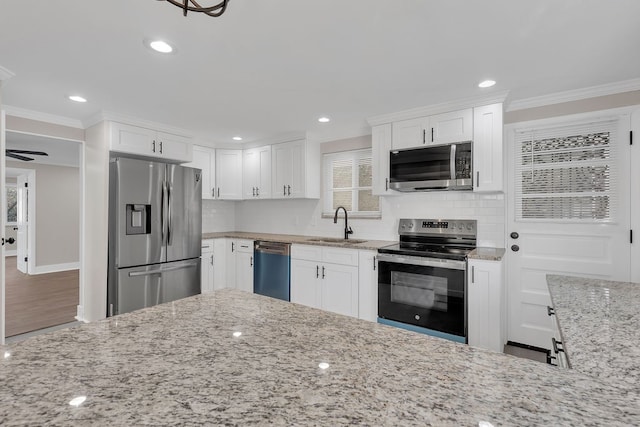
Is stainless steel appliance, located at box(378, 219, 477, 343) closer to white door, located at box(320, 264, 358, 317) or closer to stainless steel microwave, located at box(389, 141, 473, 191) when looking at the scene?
white door, located at box(320, 264, 358, 317)

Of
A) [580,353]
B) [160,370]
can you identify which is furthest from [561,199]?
[160,370]

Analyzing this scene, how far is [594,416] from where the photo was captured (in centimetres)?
55

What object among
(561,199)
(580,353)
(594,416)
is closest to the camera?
(594,416)

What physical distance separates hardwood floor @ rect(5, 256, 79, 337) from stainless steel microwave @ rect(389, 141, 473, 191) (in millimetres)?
4194

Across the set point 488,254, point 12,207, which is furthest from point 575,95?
point 12,207

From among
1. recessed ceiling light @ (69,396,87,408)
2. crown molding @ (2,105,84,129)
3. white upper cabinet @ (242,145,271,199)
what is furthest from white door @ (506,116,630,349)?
crown molding @ (2,105,84,129)

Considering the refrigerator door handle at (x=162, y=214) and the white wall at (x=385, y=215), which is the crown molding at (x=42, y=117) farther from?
the white wall at (x=385, y=215)

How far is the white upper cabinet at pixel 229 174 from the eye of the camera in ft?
15.6

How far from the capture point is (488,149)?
282 cm

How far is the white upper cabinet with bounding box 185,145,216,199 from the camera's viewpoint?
449 cm

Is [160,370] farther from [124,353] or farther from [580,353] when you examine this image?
[580,353]

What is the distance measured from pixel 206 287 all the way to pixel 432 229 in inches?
117

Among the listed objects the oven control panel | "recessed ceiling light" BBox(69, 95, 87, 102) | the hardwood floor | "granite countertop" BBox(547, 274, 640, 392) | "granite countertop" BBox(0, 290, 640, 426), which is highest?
"recessed ceiling light" BBox(69, 95, 87, 102)

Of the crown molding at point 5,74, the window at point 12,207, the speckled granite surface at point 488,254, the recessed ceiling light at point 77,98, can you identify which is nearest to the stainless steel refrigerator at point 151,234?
the recessed ceiling light at point 77,98
